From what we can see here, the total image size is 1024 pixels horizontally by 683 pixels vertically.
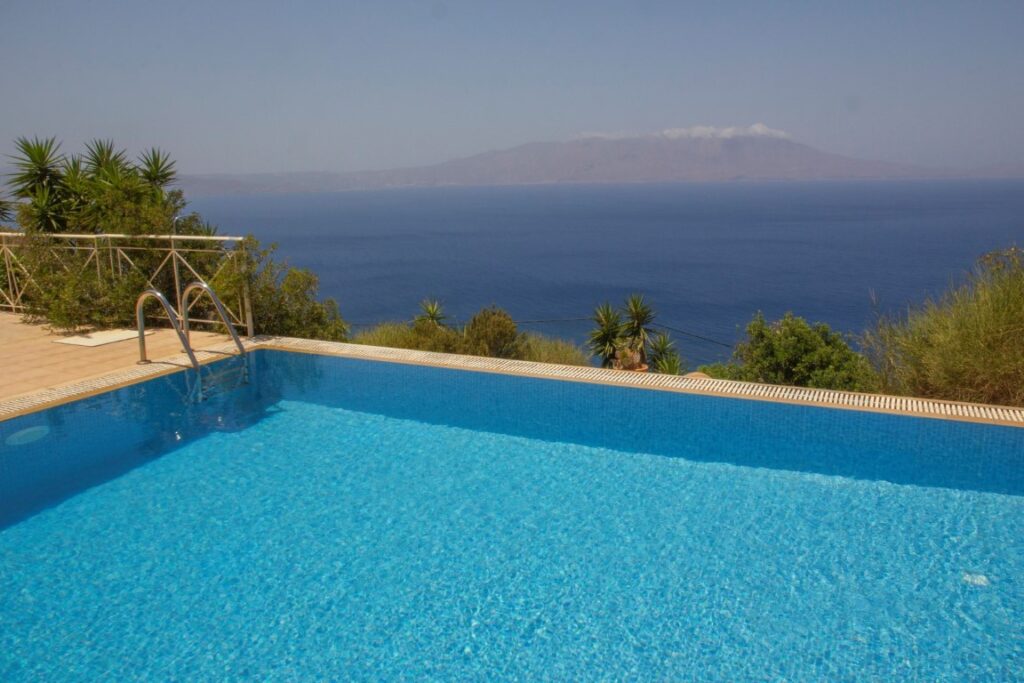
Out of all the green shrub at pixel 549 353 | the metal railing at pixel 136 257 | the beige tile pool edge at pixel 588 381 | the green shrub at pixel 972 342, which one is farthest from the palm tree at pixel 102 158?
the green shrub at pixel 972 342

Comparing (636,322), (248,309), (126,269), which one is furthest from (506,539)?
(636,322)

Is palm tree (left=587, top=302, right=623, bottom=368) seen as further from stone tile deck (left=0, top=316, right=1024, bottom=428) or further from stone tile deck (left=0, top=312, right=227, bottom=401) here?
stone tile deck (left=0, top=312, right=227, bottom=401)

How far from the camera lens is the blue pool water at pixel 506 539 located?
10.8ft

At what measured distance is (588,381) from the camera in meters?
A: 6.22

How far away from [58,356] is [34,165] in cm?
550

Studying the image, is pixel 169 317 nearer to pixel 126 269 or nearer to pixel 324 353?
pixel 324 353

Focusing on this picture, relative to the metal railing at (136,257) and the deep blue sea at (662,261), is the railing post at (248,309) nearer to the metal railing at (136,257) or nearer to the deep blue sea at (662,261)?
the metal railing at (136,257)

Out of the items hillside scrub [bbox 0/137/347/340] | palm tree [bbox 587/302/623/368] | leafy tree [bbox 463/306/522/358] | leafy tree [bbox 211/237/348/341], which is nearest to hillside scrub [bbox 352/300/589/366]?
leafy tree [bbox 463/306/522/358]

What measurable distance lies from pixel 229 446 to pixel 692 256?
68.3 m

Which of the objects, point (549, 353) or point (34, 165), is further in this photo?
point (549, 353)

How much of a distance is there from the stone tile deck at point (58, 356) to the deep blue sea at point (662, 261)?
19.6m

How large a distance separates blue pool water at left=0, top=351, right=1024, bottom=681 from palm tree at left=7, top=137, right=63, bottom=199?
675 cm

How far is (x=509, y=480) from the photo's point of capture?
16.9 ft

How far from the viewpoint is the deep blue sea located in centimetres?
4706
